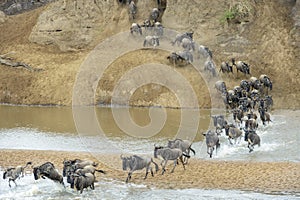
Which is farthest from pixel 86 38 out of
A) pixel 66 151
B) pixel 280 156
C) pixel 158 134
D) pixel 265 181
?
pixel 265 181

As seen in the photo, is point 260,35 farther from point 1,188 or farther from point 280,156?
point 1,188

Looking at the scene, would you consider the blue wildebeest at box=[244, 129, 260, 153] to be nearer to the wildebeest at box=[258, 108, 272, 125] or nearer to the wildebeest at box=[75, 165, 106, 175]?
the wildebeest at box=[258, 108, 272, 125]

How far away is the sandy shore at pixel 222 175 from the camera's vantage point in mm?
18172

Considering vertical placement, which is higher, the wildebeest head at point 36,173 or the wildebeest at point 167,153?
the wildebeest at point 167,153

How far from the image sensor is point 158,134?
87.1ft

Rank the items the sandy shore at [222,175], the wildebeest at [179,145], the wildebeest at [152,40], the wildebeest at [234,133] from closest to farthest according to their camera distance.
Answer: the sandy shore at [222,175]
the wildebeest at [179,145]
the wildebeest at [234,133]
the wildebeest at [152,40]

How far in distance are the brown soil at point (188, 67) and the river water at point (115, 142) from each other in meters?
1.35

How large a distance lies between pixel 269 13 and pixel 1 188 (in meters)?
23.0

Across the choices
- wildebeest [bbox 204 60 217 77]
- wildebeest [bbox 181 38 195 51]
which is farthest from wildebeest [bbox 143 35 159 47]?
wildebeest [bbox 204 60 217 77]

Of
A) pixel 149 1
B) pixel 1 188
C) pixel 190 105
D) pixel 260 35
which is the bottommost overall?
pixel 1 188

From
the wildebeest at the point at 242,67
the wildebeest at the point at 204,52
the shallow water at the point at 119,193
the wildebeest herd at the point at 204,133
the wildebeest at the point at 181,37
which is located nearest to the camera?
the shallow water at the point at 119,193

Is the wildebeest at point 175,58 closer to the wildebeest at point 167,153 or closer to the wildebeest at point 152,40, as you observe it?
the wildebeest at point 152,40

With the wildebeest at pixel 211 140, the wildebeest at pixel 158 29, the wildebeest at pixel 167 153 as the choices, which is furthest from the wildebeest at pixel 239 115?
the wildebeest at pixel 158 29

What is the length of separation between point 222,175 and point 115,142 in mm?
6912
